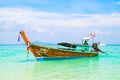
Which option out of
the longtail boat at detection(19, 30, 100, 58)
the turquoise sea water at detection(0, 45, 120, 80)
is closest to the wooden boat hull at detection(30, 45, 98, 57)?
the longtail boat at detection(19, 30, 100, 58)

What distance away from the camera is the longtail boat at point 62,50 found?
20.1 m

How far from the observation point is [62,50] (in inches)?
845

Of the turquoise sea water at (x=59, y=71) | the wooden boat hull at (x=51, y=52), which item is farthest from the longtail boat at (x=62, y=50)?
the turquoise sea water at (x=59, y=71)

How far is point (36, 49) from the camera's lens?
20141mm

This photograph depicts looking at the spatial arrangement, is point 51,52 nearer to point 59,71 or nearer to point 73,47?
point 73,47

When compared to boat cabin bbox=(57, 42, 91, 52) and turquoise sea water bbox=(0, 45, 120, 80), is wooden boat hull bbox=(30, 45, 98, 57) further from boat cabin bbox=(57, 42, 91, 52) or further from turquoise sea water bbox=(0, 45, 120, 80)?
turquoise sea water bbox=(0, 45, 120, 80)

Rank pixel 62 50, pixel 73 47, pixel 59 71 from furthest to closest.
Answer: pixel 73 47, pixel 62 50, pixel 59 71

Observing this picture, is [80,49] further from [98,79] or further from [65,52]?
[98,79]

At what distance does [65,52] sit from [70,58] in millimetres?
963

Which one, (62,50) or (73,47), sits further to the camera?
(73,47)

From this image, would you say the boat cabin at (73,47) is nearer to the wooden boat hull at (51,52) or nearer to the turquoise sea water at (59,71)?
the wooden boat hull at (51,52)

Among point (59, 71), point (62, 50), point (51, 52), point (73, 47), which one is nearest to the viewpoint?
point (59, 71)

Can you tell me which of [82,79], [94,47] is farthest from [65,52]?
[82,79]

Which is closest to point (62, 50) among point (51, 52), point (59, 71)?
point (51, 52)
